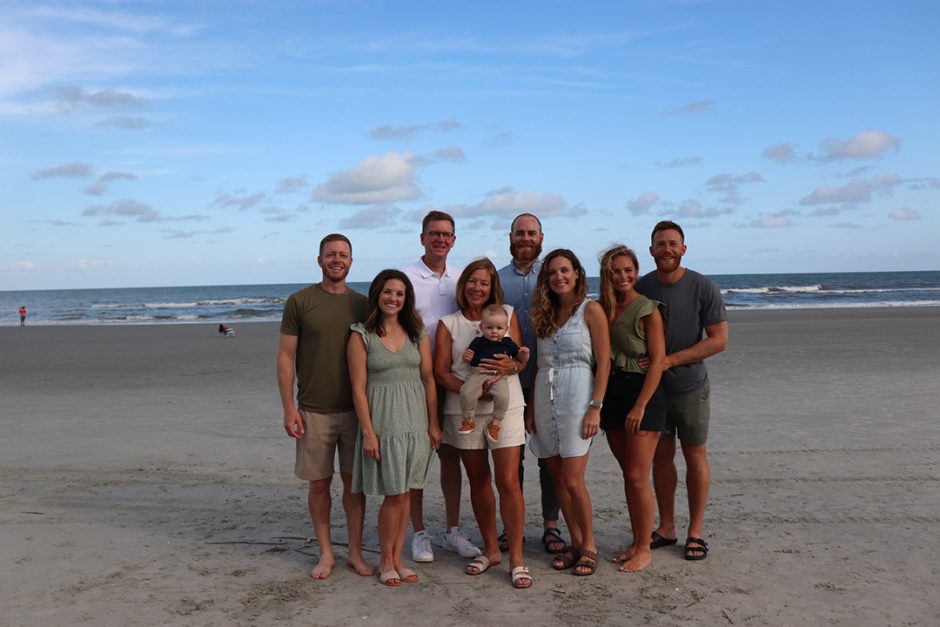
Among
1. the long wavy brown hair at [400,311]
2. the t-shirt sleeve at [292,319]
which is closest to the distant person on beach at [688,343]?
the long wavy brown hair at [400,311]

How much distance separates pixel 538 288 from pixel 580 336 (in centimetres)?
35

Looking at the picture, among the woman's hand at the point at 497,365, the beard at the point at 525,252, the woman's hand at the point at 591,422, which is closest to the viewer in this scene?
the woman's hand at the point at 497,365

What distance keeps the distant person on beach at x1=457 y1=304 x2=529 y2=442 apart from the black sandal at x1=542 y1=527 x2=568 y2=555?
2.99 ft

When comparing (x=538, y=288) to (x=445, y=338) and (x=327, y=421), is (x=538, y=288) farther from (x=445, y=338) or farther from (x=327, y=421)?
(x=327, y=421)

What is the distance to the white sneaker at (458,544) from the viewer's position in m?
4.52

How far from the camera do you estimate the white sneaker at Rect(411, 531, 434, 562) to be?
4453 mm

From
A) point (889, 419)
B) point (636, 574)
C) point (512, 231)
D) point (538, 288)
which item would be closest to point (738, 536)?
point (636, 574)

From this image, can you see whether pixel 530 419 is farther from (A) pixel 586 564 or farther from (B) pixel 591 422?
(A) pixel 586 564

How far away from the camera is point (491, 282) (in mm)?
4242

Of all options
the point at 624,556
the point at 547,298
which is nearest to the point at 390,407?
the point at 547,298

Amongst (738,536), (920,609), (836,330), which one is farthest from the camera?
(836,330)

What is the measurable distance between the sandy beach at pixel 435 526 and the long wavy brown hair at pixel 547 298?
1373 mm

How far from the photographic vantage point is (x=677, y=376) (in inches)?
172

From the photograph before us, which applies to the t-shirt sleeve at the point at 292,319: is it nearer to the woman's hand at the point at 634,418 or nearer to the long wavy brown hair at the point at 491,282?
the long wavy brown hair at the point at 491,282
